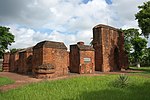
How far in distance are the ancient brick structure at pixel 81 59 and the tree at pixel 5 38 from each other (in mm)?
23890

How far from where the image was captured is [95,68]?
27.0 meters

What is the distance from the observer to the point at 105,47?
1057 inches

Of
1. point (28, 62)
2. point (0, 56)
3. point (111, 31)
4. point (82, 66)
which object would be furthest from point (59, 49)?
point (0, 56)

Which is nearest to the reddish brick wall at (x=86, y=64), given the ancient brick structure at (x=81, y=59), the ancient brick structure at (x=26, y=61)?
the ancient brick structure at (x=81, y=59)

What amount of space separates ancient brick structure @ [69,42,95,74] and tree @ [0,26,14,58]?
23890 mm

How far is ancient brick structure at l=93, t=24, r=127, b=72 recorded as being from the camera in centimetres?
2643

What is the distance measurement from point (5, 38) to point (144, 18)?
98.8 ft

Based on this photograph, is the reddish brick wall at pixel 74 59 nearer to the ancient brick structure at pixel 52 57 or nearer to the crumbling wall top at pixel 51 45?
the ancient brick structure at pixel 52 57

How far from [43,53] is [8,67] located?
13690 millimetres

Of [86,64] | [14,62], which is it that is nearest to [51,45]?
[86,64]

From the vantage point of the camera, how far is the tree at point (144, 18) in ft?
85.4

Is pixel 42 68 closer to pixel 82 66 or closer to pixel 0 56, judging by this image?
pixel 82 66

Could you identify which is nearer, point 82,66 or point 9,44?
point 82,66

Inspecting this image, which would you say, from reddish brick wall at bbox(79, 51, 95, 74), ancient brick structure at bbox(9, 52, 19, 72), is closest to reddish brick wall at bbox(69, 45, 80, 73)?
reddish brick wall at bbox(79, 51, 95, 74)
